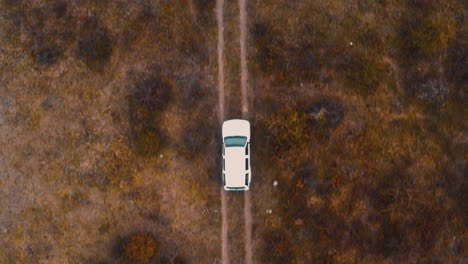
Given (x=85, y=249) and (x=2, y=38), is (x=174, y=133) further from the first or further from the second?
(x=2, y=38)

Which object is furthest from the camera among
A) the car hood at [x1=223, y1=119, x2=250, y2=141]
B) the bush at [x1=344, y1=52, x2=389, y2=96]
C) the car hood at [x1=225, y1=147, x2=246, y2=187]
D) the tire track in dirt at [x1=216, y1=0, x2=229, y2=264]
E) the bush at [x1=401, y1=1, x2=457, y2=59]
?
Answer: the tire track in dirt at [x1=216, y1=0, x2=229, y2=264]

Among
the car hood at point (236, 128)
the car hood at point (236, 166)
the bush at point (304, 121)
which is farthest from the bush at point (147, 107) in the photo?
the bush at point (304, 121)

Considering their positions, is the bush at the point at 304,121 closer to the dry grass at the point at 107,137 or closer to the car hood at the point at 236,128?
the car hood at the point at 236,128

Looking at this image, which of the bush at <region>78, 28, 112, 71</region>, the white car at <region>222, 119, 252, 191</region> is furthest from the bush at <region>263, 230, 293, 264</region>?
the bush at <region>78, 28, 112, 71</region>

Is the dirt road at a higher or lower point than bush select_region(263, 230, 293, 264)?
higher

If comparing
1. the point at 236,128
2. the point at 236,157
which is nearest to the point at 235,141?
the point at 236,128

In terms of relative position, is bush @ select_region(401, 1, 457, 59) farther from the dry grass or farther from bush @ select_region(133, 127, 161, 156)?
bush @ select_region(133, 127, 161, 156)

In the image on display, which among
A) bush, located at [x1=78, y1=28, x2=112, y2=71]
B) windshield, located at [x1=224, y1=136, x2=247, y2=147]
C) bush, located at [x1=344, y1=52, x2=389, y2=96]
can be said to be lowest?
windshield, located at [x1=224, y1=136, x2=247, y2=147]

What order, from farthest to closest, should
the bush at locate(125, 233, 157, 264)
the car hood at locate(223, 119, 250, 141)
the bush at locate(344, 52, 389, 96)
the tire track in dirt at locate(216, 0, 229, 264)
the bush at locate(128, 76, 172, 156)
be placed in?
the tire track in dirt at locate(216, 0, 229, 264) < the bush at locate(344, 52, 389, 96) < the bush at locate(128, 76, 172, 156) < the bush at locate(125, 233, 157, 264) < the car hood at locate(223, 119, 250, 141)

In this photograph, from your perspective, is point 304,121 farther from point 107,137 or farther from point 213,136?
point 107,137

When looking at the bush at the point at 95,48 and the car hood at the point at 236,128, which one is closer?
the car hood at the point at 236,128
